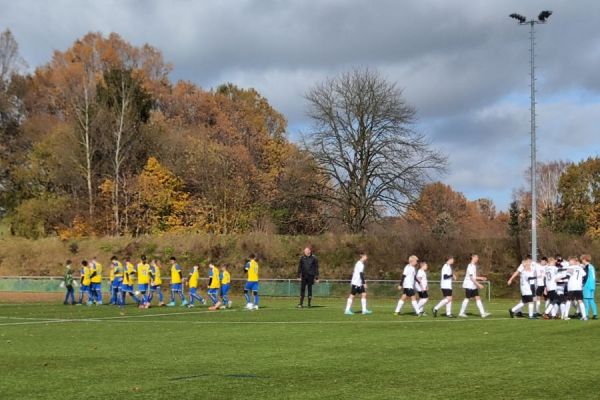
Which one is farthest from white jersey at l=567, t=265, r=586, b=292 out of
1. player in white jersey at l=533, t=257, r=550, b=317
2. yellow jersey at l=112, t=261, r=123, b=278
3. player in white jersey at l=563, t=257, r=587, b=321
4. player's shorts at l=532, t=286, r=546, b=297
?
yellow jersey at l=112, t=261, r=123, b=278

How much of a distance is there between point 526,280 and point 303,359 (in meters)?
13.1

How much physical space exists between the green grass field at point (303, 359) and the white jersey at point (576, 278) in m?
1.87

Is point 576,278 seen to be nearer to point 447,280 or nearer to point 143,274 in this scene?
point 447,280

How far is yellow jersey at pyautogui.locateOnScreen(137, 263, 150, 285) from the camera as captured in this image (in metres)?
30.4

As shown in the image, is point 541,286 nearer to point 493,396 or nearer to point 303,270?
point 303,270

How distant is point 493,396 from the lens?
909cm

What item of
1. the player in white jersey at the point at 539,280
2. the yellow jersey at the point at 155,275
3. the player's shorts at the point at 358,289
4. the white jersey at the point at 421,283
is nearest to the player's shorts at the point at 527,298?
the player in white jersey at the point at 539,280

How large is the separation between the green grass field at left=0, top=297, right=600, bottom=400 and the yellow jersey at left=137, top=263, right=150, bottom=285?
28.8 ft

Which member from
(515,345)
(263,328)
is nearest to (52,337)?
(263,328)

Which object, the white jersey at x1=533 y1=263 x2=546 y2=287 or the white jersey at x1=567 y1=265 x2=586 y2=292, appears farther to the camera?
the white jersey at x1=533 y1=263 x2=546 y2=287

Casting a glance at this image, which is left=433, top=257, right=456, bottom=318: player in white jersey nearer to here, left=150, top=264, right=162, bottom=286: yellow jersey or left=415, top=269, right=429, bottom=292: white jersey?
left=415, top=269, right=429, bottom=292: white jersey

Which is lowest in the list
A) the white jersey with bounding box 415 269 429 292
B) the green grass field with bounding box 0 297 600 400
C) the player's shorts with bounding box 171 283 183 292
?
the green grass field with bounding box 0 297 600 400

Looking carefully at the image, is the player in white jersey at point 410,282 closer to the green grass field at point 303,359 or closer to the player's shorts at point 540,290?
the green grass field at point 303,359

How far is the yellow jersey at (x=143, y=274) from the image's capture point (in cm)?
3042
